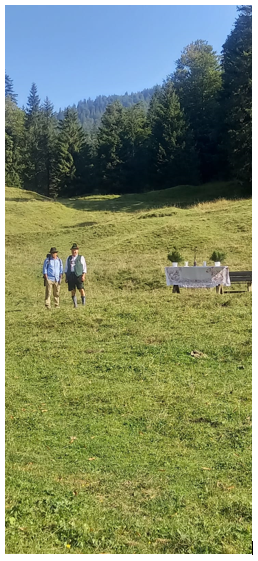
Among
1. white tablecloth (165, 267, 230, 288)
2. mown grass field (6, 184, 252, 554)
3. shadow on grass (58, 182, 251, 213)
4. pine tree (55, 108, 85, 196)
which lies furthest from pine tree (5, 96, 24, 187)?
mown grass field (6, 184, 252, 554)

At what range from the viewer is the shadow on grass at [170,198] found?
40.8 m

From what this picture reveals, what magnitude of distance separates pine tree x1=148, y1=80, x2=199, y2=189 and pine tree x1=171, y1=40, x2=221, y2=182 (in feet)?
6.05

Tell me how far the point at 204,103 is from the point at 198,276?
1789 inches

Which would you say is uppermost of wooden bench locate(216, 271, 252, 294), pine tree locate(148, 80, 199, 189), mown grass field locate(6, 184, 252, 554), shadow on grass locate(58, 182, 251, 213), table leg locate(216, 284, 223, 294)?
pine tree locate(148, 80, 199, 189)

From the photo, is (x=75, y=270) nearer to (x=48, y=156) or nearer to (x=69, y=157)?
(x=69, y=157)

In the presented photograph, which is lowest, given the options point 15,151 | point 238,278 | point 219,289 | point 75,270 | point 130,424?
point 130,424

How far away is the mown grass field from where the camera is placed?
3.76 meters

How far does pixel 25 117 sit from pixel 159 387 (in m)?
71.5

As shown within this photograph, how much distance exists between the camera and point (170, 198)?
4412cm

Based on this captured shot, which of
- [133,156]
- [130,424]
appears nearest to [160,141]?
[133,156]

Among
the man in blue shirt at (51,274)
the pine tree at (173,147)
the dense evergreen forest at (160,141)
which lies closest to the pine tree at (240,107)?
the dense evergreen forest at (160,141)

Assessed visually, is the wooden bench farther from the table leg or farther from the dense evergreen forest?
the dense evergreen forest

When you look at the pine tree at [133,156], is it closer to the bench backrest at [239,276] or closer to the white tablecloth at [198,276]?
the white tablecloth at [198,276]

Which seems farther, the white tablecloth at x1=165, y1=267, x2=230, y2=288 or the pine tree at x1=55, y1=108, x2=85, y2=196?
the pine tree at x1=55, y1=108, x2=85, y2=196
